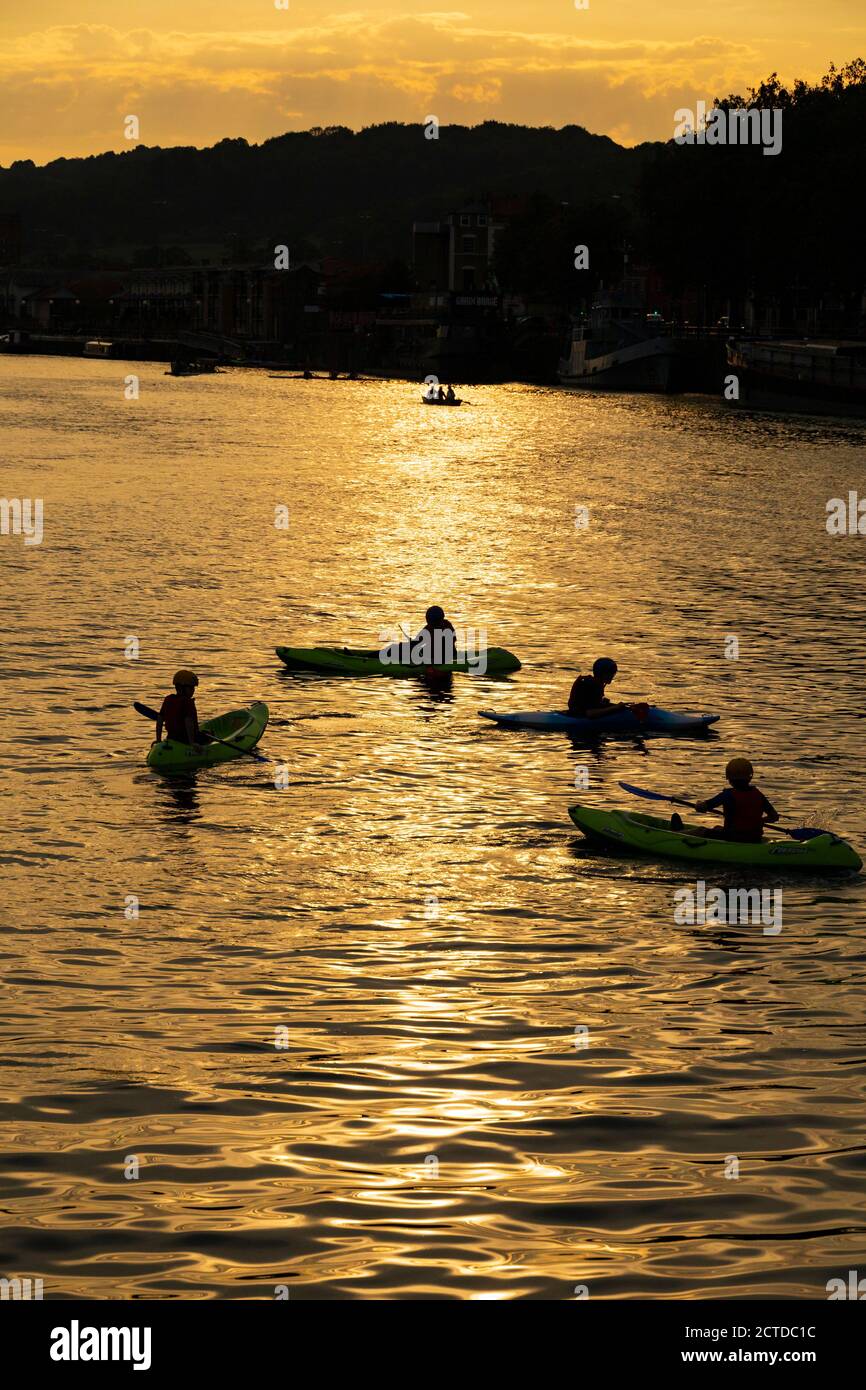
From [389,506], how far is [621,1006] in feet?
204

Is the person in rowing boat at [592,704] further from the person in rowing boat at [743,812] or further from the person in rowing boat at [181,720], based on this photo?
the person in rowing boat at [743,812]

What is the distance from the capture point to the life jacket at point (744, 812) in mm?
22375

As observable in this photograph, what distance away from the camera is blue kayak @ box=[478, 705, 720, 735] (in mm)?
31203

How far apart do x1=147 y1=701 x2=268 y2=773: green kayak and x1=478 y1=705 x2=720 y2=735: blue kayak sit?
198 inches

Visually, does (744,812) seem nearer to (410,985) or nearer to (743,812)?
(743,812)

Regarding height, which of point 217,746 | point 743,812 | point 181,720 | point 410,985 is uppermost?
point 181,720

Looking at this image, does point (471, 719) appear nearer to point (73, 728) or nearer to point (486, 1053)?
point (73, 728)

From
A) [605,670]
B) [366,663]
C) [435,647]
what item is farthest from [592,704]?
[366,663]

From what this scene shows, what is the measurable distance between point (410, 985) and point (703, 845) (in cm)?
591

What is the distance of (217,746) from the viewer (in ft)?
90.7

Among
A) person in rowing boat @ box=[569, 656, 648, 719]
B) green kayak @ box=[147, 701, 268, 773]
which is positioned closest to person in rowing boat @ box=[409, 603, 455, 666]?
person in rowing boat @ box=[569, 656, 648, 719]

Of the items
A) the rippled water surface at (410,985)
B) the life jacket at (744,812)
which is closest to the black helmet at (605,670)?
the rippled water surface at (410,985)

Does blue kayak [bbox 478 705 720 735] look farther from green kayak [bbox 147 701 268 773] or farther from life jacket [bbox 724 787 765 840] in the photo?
life jacket [bbox 724 787 765 840]

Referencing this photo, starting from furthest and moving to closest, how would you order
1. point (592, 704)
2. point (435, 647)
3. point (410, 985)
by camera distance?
1. point (435, 647)
2. point (592, 704)
3. point (410, 985)
